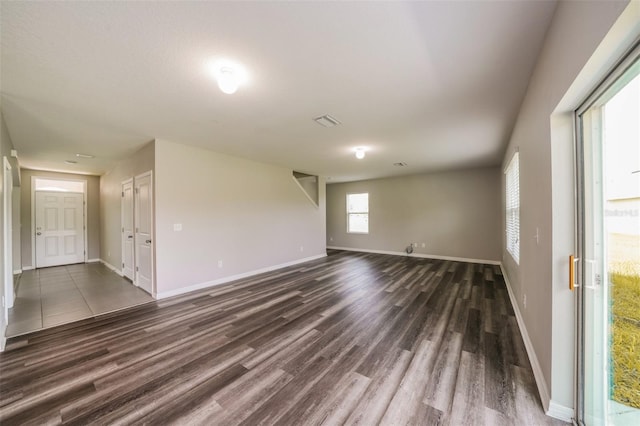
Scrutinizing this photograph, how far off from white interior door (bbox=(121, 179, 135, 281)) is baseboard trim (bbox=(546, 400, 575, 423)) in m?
5.79

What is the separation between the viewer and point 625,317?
113 centimetres

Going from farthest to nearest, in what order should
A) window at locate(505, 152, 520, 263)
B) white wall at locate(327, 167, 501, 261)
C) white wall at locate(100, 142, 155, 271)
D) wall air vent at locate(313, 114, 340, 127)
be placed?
white wall at locate(327, 167, 501, 261), white wall at locate(100, 142, 155, 271), window at locate(505, 152, 520, 263), wall air vent at locate(313, 114, 340, 127)

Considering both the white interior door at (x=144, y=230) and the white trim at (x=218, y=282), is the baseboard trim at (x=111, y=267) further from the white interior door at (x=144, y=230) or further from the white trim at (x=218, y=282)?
the white trim at (x=218, y=282)

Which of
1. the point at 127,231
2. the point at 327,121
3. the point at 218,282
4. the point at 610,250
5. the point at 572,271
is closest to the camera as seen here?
the point at 610,250

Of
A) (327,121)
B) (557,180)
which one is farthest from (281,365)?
(327,121)

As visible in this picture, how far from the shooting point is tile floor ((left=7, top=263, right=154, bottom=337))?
2939 millimetres

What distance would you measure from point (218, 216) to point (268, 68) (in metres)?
3.28

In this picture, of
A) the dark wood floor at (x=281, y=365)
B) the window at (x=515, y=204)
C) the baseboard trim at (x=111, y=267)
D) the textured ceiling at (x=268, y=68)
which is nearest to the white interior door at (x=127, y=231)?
the baseboard trim at (x=111, y=267)

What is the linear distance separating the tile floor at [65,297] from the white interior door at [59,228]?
70 centimetres

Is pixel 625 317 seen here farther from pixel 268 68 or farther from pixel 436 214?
pixel 436 214

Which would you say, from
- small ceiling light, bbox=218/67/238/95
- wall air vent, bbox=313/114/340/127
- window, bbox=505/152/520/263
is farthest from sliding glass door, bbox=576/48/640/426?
small ceiling light, bbox=218/67/238/95

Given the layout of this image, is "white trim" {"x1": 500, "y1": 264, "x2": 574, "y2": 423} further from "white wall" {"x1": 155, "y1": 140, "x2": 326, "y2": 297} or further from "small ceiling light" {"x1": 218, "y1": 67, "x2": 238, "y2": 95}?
"white wall" {"x1": 155, "y1": 140, "x2": 326, "y2": 297}

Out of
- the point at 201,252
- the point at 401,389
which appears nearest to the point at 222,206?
the point at 201,252

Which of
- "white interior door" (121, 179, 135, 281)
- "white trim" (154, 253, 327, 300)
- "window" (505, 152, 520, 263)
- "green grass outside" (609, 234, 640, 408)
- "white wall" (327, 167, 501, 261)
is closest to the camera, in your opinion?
"green grass outside" (609, 234, 640, 408)
